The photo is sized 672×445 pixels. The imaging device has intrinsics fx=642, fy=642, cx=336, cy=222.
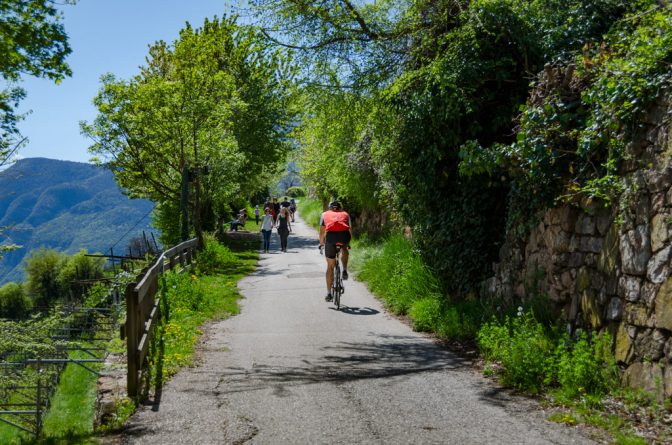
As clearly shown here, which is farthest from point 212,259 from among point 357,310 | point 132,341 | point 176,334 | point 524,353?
point 524,353

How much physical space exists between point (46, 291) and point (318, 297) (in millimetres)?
124946

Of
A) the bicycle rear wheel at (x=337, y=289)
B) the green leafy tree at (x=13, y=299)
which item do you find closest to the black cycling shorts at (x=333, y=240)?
the bicycle rear wheel at (x=337, y=289)

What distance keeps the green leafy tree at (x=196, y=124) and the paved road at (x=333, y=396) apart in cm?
1171

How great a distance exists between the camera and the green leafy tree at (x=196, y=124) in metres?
24.8

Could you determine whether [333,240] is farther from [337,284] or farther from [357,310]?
[357,310]

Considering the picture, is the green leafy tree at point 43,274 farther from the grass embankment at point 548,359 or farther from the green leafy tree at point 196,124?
the grass embankment at point 548,359

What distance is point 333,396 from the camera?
6578mm

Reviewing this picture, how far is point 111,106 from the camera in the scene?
28.8 meters

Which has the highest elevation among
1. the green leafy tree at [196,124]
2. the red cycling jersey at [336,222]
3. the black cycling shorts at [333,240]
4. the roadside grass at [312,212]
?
the green leafy tree at [196,124]

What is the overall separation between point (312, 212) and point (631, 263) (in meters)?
41.7

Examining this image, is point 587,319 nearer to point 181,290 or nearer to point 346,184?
point 181,290

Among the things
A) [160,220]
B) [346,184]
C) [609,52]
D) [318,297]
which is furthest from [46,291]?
[609,52]

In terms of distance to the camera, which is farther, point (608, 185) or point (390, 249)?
point (390, 249)

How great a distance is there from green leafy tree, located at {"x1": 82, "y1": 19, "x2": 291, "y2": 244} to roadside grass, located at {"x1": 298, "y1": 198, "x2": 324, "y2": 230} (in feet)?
22.3
